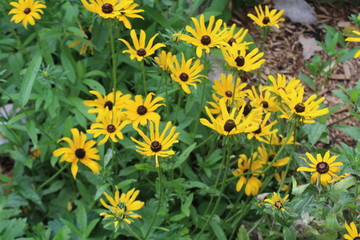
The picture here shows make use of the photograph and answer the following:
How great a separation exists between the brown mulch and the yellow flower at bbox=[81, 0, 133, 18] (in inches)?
62.7

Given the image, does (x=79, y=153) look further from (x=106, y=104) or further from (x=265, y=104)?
(x=265, y=104)

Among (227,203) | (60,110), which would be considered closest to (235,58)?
(227,203)

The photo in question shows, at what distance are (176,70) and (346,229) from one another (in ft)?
3.28

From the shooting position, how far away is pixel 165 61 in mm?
2070

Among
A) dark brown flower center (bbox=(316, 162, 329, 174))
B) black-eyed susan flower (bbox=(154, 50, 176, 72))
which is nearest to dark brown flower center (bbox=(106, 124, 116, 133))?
black-eyed susan flower (bbox=(154, 50, 176, 72))

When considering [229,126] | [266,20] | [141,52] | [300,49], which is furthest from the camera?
[300,49]

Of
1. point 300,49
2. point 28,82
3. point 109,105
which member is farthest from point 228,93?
point 300,49

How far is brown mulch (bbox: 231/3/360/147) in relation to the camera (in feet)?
10.7

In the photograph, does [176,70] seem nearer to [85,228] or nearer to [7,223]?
[85,228]

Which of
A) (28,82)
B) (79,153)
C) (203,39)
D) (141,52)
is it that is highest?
(203,39)

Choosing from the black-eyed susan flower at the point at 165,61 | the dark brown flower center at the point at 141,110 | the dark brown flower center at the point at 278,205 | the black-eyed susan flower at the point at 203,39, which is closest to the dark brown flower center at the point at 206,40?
the black-eyed susan flower at the point at 203,39

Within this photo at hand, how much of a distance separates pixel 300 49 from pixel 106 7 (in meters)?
2.00

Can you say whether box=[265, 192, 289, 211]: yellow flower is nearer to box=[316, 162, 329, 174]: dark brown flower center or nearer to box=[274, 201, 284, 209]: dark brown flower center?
box=[274, 201, 284, 209]: dark brown flower center

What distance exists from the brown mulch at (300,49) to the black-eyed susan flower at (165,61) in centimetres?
132
